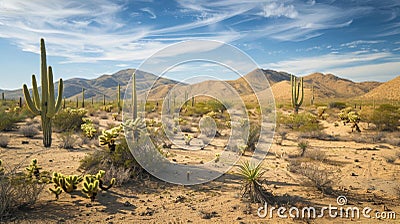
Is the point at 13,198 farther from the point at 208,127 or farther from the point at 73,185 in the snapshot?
the point at 208,127

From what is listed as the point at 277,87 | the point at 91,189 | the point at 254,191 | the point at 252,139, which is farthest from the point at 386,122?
the point at 277,87

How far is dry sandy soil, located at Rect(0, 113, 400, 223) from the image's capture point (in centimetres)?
504

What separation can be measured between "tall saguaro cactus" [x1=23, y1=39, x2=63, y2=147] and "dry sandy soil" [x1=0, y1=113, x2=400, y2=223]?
139 centimetres

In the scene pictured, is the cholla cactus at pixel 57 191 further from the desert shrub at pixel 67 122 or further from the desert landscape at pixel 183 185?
the desert shrub at pixel 67 122

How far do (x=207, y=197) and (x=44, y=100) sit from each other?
8.38 metres

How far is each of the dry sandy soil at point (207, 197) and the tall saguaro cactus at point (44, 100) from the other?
1387 mm

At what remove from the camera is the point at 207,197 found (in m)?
6.20

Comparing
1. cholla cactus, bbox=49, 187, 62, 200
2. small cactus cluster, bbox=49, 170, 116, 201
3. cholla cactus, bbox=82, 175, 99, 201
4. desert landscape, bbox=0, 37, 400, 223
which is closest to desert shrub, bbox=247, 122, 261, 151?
desert landscape, bbox=0, 37, 400, 223

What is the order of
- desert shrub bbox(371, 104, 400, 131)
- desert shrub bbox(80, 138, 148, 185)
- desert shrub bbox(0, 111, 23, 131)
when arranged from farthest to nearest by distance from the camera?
desert shrub bbox(371, 104, 400, 131) → desert shrub bbox(0, 111, 23, 131) → desert shrub bbox(80, 138, 148, 185)

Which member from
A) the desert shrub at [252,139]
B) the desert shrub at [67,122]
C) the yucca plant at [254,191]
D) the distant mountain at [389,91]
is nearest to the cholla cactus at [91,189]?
the yucca plant at [254,191]

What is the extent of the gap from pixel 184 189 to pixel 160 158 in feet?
5.63

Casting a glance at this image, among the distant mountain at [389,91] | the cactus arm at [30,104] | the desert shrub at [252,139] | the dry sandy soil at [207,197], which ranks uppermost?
the distant mountain at [389,91]

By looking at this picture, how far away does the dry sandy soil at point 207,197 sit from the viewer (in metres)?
5.04

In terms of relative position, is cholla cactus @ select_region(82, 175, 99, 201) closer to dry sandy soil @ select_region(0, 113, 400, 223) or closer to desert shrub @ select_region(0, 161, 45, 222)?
dry sandy soil @ select_region(0, 113, 400, 223)
